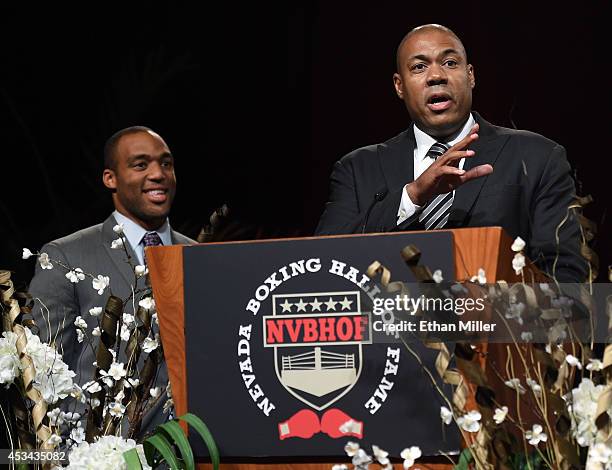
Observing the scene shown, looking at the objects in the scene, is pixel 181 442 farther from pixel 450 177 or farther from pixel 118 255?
pixel 118 255

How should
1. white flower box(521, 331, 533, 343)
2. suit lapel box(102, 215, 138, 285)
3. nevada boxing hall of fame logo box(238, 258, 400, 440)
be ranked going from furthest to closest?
suit lapel box(102, 215, 138, 285) → nevada boxing hall of fame logo box(238, 258, 400, 440) → white flower box(521, 331, 533, 343)

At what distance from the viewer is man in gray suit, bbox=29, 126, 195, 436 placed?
9.81 feet

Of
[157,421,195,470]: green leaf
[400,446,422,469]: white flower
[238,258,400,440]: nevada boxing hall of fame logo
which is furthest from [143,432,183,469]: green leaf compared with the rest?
[400,446,422,469]: white flower

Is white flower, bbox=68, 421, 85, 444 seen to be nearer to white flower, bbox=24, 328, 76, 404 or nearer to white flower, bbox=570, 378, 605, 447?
white flower, bbox=24, 328, 76, 404

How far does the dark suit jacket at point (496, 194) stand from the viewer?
1.87 meters

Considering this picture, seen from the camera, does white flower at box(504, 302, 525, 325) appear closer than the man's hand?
Yes

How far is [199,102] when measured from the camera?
4348mm

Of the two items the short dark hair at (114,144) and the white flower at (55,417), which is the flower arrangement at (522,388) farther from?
the short dark hair at (114,144)

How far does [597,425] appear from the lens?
1.35 meters

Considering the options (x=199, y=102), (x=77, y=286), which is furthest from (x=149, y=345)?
(x=199, y=102)

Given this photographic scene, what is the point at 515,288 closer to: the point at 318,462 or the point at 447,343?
the point at 447,343

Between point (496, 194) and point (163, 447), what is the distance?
2.54 ft

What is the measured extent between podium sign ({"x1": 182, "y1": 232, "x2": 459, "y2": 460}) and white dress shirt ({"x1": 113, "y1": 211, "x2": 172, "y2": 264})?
156 cm

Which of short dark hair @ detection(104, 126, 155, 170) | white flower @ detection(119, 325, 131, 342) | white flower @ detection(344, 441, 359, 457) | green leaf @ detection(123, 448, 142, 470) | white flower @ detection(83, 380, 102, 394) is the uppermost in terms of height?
short dark hair @ detection(104, 126, 155, 170)
